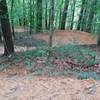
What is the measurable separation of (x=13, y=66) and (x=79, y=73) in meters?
2.60

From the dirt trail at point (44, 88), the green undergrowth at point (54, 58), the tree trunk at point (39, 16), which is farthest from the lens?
the tree trunk at point (39, 16)

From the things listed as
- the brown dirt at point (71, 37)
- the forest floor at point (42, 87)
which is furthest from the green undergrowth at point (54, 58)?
the brown dirt at point (71, 37)

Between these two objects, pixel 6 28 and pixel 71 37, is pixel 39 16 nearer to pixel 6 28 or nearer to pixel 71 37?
pixel 71 37

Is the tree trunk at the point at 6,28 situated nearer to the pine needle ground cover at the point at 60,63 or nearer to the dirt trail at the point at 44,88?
the pine needle ground cover at the point at 60,63

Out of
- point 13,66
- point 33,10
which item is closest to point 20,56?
point 13,66

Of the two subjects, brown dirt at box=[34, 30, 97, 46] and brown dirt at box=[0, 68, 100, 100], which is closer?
brown dirt at box=[0, 68, 100, 100]

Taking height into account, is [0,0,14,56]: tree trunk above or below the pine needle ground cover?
above

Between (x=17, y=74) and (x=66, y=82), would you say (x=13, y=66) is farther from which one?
(x=66, y=82)

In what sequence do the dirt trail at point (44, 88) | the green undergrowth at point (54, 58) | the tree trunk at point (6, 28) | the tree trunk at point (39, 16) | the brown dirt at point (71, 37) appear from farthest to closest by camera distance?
1. the tree trunk at point (39, 16)
2. the brown dirt at point (71, 37)
3. the tree trunk at point (6, 28)
4. the green undergrowth at point (54, 58)
5. the dirt trail at point (44, 88)

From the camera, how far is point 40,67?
7930 mm

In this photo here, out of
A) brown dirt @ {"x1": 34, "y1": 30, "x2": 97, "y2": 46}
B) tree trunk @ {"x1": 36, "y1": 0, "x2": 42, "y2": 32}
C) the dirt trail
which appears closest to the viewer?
the dirt trail

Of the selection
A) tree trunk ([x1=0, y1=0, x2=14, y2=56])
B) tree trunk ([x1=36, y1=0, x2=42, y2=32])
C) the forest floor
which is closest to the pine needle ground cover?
the forest floor

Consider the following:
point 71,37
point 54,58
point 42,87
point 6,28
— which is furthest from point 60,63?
point 71,37

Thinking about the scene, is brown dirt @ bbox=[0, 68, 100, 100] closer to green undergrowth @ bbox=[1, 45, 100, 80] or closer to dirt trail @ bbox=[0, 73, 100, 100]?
dirt trail @ bbox=[0, 73, 100, 100]
